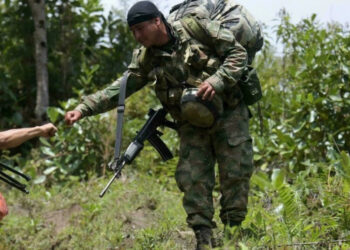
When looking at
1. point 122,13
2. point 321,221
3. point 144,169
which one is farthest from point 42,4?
point 321,221

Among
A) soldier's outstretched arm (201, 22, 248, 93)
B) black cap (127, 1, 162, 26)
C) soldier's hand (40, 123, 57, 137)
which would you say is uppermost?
black cap (127, 1, 162, 26)

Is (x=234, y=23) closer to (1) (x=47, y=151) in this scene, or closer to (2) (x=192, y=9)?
(2) (x=192, y=9)

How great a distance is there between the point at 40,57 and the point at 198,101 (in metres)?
5.06

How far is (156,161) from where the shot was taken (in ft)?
25.6

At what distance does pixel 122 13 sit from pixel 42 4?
1420mm

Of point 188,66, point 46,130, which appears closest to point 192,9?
point 188,66

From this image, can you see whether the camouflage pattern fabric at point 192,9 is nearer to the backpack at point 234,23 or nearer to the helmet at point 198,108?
the backpack at point 234,23

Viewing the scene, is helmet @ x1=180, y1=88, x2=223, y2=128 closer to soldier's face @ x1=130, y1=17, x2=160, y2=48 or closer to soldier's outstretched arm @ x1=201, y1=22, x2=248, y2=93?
A: soldier's outstretched arm @ x1=201, y1=22, x2=248, y2=93

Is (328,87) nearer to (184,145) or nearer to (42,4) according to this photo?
(184,145)

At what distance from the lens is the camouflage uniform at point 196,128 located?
449 cm

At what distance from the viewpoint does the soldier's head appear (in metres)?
4.34

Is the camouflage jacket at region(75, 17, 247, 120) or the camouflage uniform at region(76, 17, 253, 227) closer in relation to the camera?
the camouflage jacket at region(75, 17, 247, 120)

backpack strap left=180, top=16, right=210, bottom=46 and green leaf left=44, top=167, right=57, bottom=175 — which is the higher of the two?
backpack strap left=180, top=16, right=210, bottom=46

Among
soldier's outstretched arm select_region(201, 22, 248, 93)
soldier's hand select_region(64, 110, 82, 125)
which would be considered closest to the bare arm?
soldier's hand select_region(64, 110, 82, 125)
